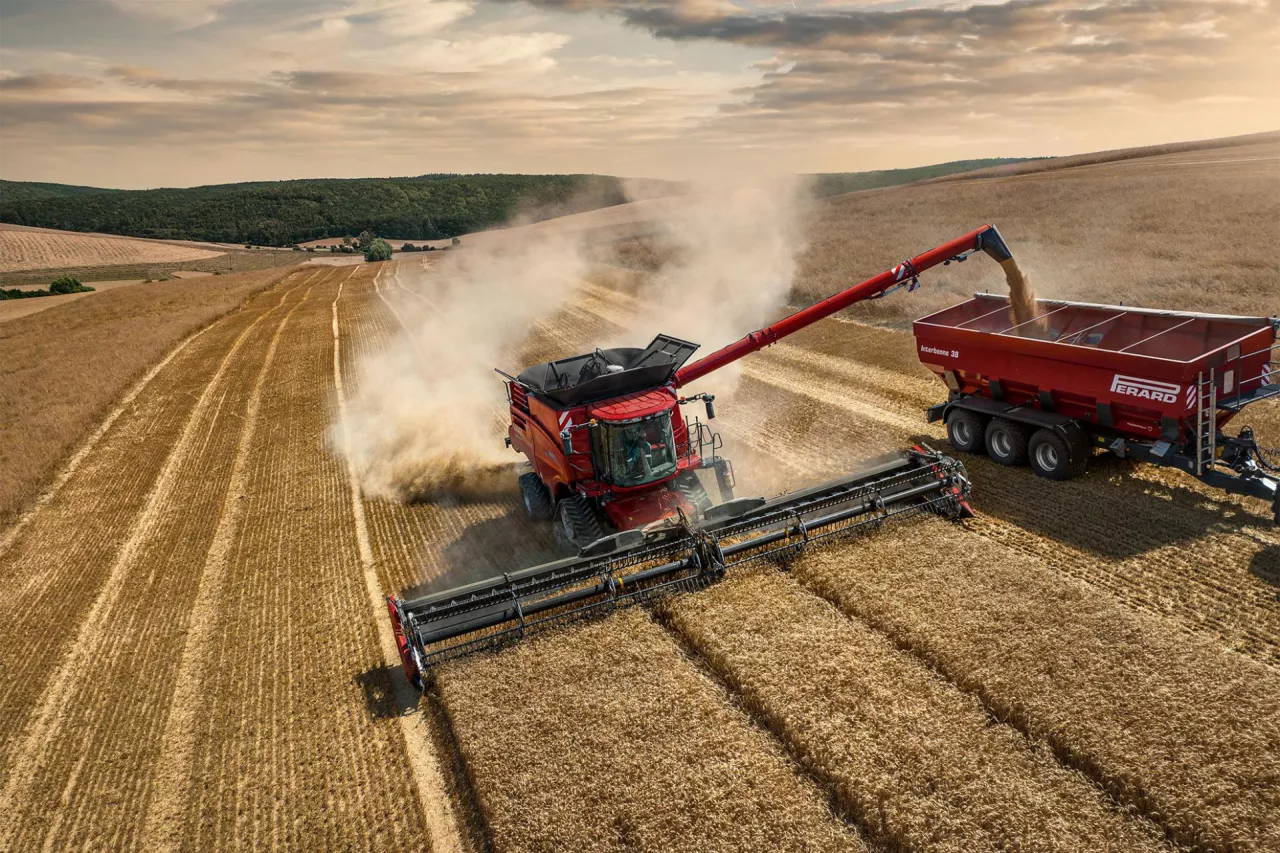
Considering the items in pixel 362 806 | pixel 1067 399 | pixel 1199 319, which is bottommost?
pixel 362 806

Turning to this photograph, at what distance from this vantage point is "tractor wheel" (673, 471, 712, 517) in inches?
404

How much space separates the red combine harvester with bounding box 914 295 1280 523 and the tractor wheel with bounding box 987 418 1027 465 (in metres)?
0.02

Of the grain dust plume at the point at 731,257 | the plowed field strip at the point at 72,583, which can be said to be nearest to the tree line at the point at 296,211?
the grain dust plume at the point at 731,257

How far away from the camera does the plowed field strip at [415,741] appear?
6.26 metres

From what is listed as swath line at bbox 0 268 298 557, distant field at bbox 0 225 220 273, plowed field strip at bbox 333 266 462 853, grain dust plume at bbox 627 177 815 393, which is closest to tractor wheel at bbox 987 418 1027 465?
plowed field strip at bbox 333 266 462 853

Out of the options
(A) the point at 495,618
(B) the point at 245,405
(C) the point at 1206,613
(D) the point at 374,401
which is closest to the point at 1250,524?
(C) the point at 1206,613

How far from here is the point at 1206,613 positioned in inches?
308

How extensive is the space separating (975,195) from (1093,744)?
140 ft

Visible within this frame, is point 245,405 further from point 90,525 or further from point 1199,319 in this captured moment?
point 1199,319

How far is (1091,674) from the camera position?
6969mm

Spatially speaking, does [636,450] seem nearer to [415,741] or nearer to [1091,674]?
[415,741]

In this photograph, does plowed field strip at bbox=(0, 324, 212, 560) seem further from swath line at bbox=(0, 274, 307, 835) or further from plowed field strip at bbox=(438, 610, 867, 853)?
plowed field strip at bbox=(438, 610, 867, 853)

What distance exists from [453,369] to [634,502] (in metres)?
12.7

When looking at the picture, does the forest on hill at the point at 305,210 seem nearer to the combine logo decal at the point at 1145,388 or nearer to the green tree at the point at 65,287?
the green tree at the point at 65,287
